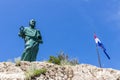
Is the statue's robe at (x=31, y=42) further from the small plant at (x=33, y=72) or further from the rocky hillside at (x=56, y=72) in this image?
the small plant at (x=33, y=72)

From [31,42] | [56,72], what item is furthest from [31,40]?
[56,72]

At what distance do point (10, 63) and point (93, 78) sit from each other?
11.1 ft

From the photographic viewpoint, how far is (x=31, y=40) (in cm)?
2186

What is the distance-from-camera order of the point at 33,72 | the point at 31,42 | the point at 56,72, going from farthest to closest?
the point at 31,42 < the point at 56,72 < the point at 33,72

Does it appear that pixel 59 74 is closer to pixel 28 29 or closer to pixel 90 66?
pixel 90 66

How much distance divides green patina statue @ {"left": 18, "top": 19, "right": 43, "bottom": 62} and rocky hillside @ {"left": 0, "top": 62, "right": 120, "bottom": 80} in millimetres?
2976

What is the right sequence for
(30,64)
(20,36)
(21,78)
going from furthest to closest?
(20,36), (30,64), (21,78)

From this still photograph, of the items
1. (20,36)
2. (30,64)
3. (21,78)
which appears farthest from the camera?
(20,36)

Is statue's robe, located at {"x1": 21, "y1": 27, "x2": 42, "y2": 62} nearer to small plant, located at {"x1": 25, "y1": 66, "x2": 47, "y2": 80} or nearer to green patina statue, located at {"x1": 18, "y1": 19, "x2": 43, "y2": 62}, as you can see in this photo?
green patina statue, located at {"x1": 18, "y1": 19, "x2": 43, "y2": 62}

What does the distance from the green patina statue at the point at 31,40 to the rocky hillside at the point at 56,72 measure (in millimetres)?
2976

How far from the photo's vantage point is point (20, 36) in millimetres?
22125

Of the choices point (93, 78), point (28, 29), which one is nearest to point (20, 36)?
point (28, 29)

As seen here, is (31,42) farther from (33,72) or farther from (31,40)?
(33,72)

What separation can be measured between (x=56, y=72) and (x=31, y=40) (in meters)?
4.38
